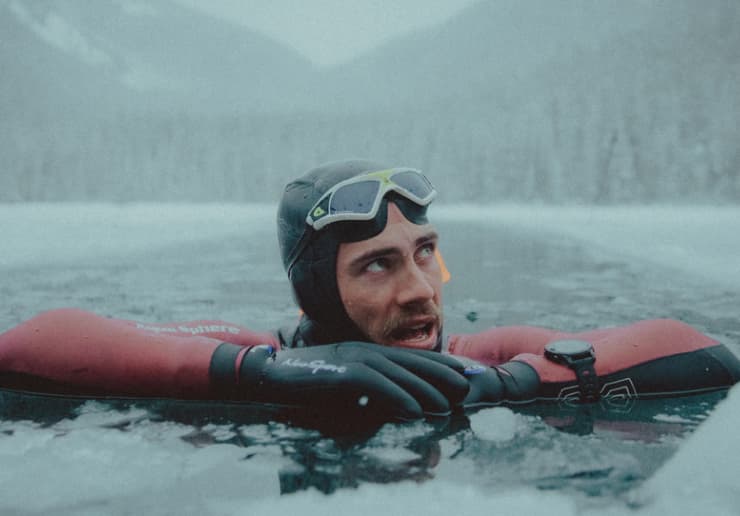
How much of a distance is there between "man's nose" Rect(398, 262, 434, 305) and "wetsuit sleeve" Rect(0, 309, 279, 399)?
763mm

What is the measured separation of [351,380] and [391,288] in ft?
1.59

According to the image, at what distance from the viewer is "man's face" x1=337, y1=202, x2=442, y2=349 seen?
2.27m

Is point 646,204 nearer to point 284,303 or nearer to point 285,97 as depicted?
point 284,303

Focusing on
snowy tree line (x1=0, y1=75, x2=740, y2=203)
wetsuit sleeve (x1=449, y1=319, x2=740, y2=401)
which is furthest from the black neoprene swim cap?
snowy tree line (x1=0, y1=75, x2=740, y2=203)

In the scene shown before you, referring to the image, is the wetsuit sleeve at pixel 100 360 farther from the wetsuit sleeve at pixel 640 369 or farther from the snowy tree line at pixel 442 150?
the snowy tree line at pixel 442 150

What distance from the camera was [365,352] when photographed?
79.2 inches

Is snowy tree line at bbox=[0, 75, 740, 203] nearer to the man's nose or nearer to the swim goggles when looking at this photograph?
the swim goggles

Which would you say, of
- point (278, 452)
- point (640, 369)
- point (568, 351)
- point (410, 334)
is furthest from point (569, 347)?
point (278, 452)

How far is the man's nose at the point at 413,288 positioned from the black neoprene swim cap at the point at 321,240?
219mm

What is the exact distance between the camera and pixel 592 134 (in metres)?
40.5

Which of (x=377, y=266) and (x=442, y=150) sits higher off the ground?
(x=442, y=150)

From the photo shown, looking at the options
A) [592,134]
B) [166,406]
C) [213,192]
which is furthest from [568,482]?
[213,192]

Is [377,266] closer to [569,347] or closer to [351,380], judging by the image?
[351,380]

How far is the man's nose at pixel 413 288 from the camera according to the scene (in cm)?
222
